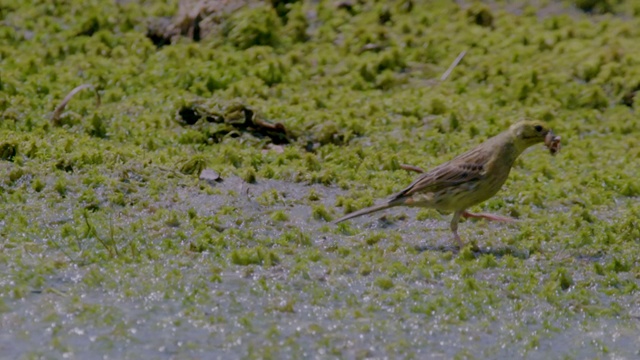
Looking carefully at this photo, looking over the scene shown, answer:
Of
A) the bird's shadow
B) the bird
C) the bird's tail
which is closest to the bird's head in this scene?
the bird

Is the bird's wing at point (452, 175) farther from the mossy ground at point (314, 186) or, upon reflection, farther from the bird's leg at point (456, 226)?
the mossy ground at point (314, 186)

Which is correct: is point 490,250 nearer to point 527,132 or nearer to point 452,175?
point 452,175

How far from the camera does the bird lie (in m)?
8.74

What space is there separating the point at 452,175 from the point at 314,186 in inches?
54.2

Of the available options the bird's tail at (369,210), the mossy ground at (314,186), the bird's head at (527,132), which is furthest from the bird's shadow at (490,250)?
the bird's head at (527,132)

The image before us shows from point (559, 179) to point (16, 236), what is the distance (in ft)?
13.4

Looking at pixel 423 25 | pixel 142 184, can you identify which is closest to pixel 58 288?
pixel 142 184

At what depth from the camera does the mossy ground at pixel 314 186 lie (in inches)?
292

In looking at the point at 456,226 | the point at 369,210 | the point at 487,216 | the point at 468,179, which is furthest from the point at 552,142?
the point at 369,210

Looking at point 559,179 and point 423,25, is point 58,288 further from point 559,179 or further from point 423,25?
point 423,25

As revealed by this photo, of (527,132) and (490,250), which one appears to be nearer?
(490,250)

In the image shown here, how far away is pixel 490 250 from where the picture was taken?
8656 mm

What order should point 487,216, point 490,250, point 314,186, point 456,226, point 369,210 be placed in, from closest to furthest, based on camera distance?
point 490,250 < point 456,226 < point 369,210 < point 487,216 < point 314,186

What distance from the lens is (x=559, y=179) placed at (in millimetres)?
9984
